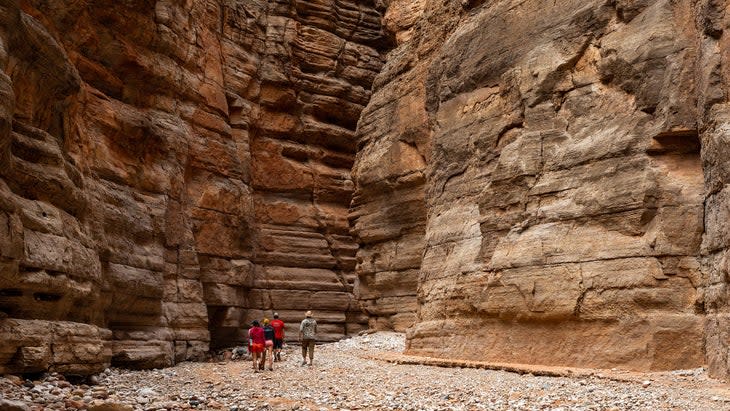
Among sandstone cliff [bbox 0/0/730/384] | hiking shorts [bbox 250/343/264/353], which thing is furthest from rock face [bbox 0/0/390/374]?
hiking shorts [bbox 250/343/264/353]

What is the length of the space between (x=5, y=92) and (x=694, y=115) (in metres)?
11.4

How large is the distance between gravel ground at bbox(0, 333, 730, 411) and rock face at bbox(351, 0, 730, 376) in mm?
1375

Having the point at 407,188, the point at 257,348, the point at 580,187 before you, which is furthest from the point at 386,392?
the point at 407,188

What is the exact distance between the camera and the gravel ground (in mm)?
8852

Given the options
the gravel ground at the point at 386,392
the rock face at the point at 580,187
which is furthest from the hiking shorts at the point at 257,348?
the rock face at the point at 580,187

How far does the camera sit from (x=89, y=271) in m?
13.5

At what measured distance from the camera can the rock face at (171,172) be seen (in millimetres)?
11914

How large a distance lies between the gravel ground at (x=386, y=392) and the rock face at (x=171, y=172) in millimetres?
1134

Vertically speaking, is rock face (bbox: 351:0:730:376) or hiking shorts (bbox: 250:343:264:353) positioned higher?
rock face (bbox: 351:0:730:376)

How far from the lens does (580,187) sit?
45.4 ft

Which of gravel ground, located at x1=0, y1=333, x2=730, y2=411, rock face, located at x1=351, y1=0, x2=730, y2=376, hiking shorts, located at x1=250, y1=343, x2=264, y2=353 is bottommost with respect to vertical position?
gravel ground, located at x1=0, y1=333, x2=730, y2=411

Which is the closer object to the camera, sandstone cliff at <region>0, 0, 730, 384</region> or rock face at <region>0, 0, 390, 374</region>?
sandstone cliff at <region>0, 0, 730, 384</region>

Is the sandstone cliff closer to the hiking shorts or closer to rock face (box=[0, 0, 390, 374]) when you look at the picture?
rock face (box=[0, 0, 390, 374])

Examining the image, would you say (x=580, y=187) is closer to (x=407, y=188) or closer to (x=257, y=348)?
(x=257, y=348)
